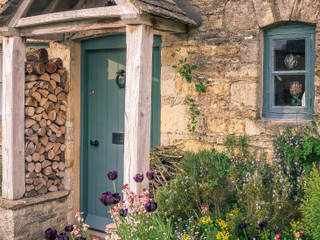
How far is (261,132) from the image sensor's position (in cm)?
479

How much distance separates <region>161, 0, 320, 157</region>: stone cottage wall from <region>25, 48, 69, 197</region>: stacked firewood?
64.8 inches

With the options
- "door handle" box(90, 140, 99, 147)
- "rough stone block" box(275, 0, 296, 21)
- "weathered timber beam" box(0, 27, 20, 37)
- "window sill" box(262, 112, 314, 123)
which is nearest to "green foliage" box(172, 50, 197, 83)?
"window sill" box(262, 112, 314, 123)

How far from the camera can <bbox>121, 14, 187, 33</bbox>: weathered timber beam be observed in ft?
13.8

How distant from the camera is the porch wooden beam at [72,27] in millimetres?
4570

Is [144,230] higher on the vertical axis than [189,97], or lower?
lower

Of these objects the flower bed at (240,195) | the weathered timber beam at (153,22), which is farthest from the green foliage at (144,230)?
the weathered timber beam at (153,22)

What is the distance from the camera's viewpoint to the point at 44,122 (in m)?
5.98

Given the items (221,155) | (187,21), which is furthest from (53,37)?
(221,155)

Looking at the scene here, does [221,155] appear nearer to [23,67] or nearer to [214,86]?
[214,86]

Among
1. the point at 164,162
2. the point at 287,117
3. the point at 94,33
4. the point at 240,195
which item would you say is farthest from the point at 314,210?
the point at 94,33

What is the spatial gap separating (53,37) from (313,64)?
3.60 metres

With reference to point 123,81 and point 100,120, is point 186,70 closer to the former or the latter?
point 123,81

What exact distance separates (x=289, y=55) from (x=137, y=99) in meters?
1.85

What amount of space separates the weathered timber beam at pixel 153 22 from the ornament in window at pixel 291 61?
1311mm
